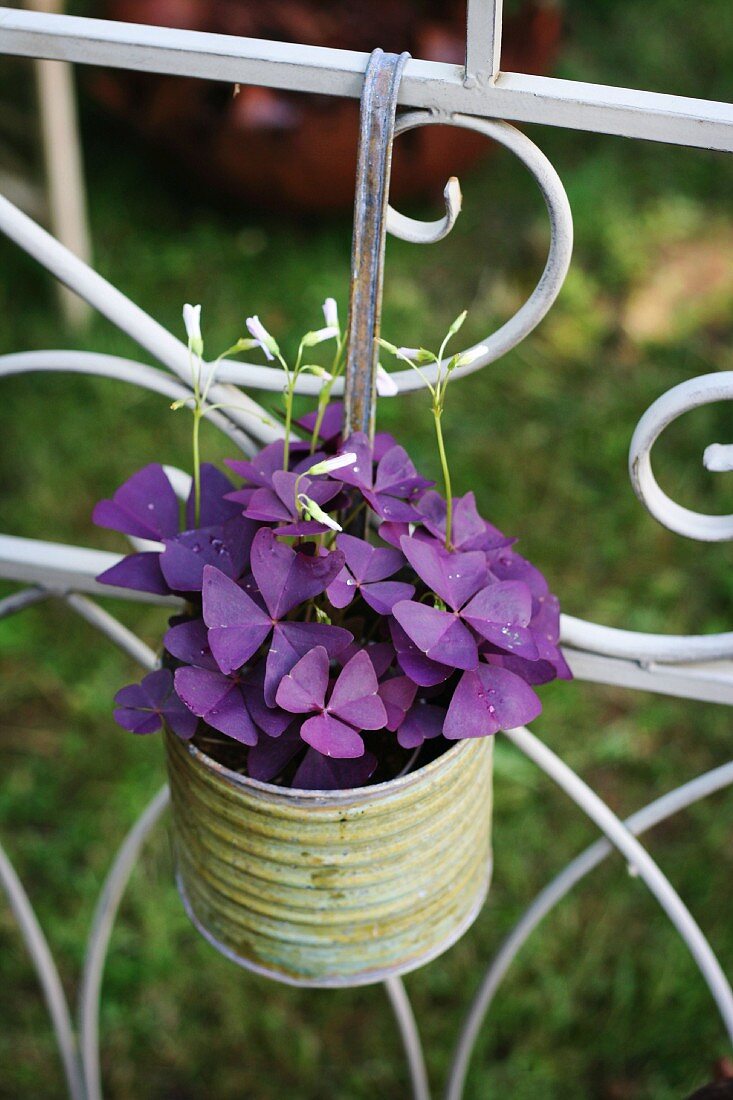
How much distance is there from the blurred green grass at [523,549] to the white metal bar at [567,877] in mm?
520

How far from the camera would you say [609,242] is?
9.73 ft

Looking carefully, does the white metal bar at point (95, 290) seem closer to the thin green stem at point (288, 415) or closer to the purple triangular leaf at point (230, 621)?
the thin green stem at point (288, 415)

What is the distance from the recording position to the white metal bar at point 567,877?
0.91 metres

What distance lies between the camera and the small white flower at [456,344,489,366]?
29.7 inches

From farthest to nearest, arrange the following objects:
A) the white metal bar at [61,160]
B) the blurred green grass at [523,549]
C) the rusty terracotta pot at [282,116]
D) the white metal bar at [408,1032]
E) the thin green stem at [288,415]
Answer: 1. the rusty terracotta pot at [282,116]
2. the white metal bar at [61,160]
3. the blurred green grass at [523,549]
4. the white metal bar at [408,1032]
5. the thin green stem at [288,415]

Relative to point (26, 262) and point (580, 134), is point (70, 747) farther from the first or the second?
point (580, 134)

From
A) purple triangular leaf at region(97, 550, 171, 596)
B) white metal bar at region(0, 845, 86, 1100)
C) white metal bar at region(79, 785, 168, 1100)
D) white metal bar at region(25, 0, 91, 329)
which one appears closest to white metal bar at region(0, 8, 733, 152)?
purple triangular leaf at region(97, 550, 171, 596)

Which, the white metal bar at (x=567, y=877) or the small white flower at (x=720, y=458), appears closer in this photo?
the small white flower at (x=720, y=458)

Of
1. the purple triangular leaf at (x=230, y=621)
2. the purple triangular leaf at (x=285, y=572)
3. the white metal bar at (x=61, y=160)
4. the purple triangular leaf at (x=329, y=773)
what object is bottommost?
the purple triangular leaf at (x=329, y=773)

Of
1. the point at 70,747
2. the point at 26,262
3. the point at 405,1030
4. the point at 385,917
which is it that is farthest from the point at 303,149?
the point at 385,917

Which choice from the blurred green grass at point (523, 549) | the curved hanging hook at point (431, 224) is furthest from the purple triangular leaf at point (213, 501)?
the blurred green grass at point (523, 549)

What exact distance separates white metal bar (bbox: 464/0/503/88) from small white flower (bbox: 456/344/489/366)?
0.16 m

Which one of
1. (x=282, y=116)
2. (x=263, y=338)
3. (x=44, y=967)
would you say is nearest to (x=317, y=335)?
(x=263, y=338)

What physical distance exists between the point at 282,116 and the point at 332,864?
2.43 m
